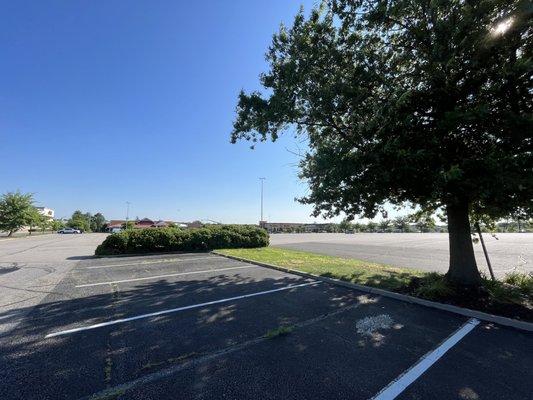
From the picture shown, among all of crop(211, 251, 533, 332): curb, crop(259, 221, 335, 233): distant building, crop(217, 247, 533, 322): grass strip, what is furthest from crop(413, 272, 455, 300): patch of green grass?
crop(259, 221, 335, 233): distant building

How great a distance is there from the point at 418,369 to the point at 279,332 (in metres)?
2.06

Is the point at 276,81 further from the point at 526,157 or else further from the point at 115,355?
the point at 115,355

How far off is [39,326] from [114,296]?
207 cm

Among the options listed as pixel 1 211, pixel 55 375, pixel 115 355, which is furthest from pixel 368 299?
pixel 1 211

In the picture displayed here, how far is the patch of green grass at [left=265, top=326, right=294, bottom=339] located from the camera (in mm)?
4795

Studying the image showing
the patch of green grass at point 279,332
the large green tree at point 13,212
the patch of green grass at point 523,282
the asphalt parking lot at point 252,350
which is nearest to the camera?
the asphalt parking lot at point 252,350

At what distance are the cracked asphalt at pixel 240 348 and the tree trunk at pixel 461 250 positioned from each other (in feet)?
6.63

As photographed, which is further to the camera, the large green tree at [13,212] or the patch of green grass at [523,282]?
the large green tree at [13,212]

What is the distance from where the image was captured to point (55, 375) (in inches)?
139

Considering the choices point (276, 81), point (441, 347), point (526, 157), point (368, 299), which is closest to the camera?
point (441, 347)

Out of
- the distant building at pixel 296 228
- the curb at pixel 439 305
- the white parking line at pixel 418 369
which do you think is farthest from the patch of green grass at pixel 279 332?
the distant building at pixel 296 228

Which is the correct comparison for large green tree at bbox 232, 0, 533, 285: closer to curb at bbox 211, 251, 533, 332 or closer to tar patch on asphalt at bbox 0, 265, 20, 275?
curb at bbox 211, 251, 533, 332

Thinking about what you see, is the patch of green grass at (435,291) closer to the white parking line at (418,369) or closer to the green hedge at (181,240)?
the white parking line at (418,369)

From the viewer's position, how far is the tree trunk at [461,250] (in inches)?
296
